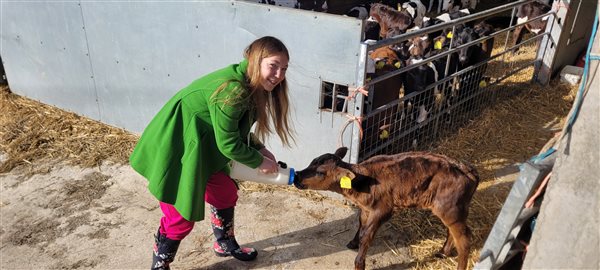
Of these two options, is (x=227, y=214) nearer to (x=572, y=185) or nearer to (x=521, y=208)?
(x=521, y=208)

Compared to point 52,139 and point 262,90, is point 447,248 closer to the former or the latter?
point 262,90

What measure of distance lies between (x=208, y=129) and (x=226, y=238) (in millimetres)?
1170

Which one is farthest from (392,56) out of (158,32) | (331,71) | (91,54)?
(91,54)

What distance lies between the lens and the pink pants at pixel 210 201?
316 cm

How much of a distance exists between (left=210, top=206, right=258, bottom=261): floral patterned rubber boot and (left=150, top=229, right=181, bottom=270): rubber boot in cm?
40

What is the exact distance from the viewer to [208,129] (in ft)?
9.63

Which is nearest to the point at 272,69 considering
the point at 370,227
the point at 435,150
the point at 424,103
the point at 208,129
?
the point at 208,129

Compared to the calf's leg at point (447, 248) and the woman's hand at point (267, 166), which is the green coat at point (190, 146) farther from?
the calf's leg at point (447, 248)

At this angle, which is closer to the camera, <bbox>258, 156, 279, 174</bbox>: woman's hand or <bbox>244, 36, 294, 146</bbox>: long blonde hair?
<bbox>244, 36, 294, 146</bbox>: long blonde hair

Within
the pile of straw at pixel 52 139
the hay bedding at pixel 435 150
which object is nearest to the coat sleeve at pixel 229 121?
the hay bedding at pixel 435 150

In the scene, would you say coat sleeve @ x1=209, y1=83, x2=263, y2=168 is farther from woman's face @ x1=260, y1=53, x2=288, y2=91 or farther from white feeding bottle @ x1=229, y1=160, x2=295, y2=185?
white feeding bottle @ x1=229, y1=160, x2=295, y2=185

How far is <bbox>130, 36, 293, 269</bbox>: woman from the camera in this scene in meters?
2.77

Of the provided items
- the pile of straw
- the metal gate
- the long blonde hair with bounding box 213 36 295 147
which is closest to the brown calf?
the long blonde hair with bounding box 213 36 295 147

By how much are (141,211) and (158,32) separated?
1.81 m
